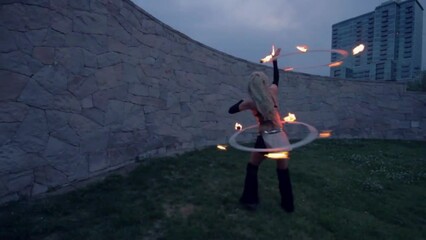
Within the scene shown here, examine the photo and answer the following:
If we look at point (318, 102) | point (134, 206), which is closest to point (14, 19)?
point (134, 206)

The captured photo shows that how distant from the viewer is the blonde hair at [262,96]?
553 centimetres

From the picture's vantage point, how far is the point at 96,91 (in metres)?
7.14

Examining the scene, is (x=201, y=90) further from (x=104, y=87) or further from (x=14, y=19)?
(x=14, y=19)

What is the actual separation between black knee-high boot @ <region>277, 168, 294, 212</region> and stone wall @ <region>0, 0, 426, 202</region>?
4021 millimetres

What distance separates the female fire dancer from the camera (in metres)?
5.58

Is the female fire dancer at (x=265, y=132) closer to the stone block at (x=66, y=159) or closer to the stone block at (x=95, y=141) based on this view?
the stone block at (x=95, y=141)

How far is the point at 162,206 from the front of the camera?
5.71 metres

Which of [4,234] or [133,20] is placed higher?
[133,20]

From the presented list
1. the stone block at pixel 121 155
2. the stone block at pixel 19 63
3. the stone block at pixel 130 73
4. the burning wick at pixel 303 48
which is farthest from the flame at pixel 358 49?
the stone block at pixel 19 63

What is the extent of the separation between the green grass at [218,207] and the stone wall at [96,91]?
0.67 metres

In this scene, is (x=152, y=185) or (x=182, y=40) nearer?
(x=152, y=185)

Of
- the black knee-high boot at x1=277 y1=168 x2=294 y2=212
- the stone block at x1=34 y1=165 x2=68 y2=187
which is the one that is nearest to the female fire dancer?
the black knee-high boot at x1=277 y1=168 x2=294 y2=212

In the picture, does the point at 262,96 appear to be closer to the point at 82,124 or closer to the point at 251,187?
the point at 251,187

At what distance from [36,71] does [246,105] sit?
3.87 metres
